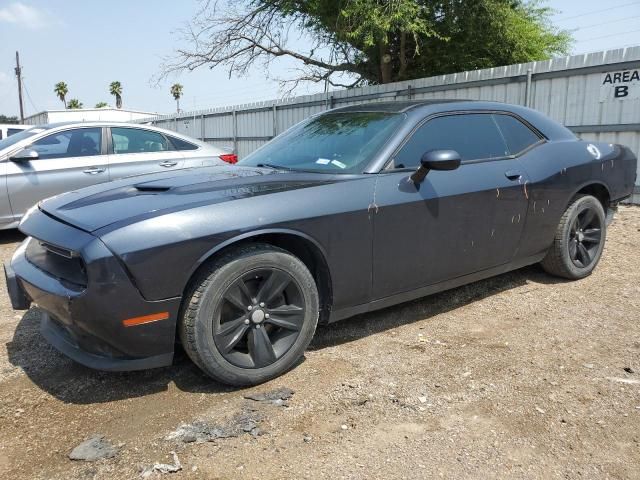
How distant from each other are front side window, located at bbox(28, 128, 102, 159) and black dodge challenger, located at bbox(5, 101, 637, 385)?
3715mm

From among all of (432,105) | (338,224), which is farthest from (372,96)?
(338,224)

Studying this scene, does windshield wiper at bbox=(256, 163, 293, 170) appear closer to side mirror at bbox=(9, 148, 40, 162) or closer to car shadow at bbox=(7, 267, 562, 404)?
car shadow at bbox=(7, 267, 562, 404)

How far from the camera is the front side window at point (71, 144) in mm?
6660

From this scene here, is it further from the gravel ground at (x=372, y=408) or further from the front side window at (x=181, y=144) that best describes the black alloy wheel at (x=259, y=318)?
the front side window at (x=181, y=144)

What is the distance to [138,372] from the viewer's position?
3.06 meters

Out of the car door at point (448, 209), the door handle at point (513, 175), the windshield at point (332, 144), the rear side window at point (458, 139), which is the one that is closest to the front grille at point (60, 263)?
the windshield at point (332, 144)

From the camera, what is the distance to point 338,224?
9.93 feet

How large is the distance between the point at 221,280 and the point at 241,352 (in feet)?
1.57

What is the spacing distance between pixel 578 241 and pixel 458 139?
1660 mm

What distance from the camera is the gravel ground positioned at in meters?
2.22

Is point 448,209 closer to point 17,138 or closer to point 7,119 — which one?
point 17,138

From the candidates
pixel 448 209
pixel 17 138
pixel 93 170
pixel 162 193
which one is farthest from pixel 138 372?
pixel 17 138

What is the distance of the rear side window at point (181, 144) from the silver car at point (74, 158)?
0.05ft

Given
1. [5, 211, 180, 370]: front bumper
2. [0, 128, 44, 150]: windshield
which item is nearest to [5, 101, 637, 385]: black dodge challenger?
[5, 211, 180, 370]: front bumper
